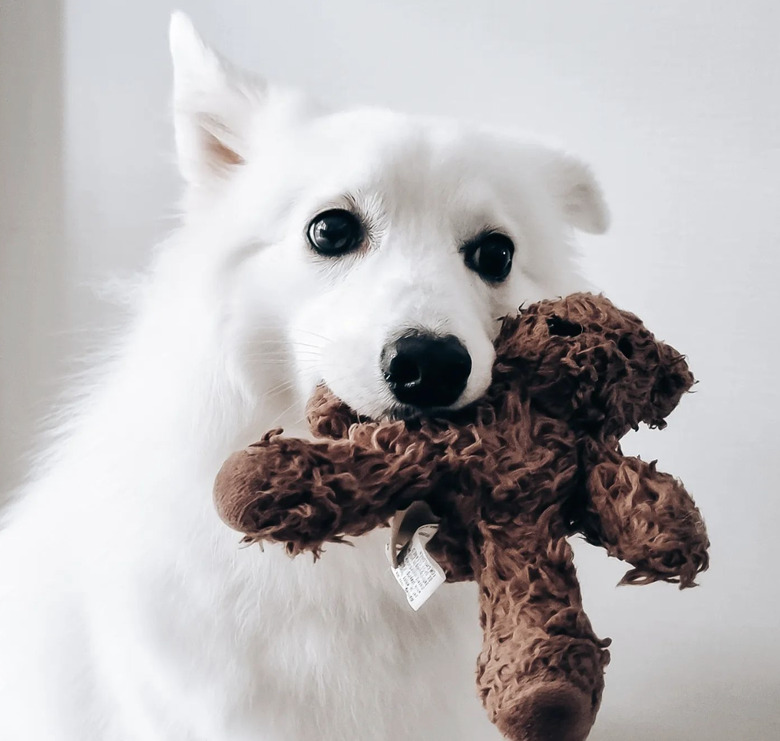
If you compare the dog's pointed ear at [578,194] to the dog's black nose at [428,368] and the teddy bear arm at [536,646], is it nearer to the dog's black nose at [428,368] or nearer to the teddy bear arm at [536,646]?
the dog's black nose at [428,368]

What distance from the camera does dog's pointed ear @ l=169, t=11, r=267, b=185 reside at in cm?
101

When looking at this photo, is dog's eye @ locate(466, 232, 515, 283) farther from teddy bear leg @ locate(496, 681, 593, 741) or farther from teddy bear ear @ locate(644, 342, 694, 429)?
teddy bear leg @ locate(496, 681, 593, 741)

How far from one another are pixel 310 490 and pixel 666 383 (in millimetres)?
354

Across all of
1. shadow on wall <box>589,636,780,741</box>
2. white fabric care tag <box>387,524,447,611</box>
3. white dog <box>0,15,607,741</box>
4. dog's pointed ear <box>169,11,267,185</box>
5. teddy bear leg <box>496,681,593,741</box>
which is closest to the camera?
teddy bear leg <box>496,681,593,741</box>

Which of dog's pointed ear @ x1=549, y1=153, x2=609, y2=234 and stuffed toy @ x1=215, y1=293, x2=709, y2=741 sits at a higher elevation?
dog's pointed ear @ x1=549, y1=153, x2=609, y2=234

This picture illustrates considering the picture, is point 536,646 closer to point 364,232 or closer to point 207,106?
point 364,232

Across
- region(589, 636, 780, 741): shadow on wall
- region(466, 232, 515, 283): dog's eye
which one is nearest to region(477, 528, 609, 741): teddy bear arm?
region(466, 232, 515, 283): dog's eye

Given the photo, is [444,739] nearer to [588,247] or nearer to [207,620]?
[207,620]

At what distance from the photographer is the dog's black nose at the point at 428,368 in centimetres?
70

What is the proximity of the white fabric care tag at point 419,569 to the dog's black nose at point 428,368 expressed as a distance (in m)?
0.12

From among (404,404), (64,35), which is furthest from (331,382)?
(64,35)

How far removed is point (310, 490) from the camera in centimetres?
60

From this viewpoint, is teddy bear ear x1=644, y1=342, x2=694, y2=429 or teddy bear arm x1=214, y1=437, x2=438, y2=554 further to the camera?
teddy bear ear x1=644, y1=342, x2=694, y2=429

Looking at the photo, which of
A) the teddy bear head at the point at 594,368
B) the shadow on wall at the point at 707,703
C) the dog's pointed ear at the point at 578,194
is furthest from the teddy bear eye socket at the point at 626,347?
the shadow on wall at the point at 707,703
